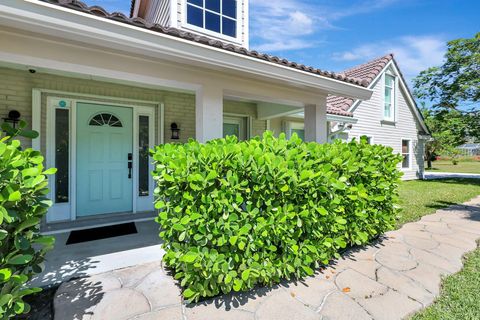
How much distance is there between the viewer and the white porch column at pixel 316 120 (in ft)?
15.9

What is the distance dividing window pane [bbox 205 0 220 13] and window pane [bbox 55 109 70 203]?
3.98 meters

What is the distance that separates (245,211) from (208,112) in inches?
67.1

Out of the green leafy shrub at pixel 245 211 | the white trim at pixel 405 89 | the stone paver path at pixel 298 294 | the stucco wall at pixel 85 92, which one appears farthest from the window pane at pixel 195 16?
the white trim at pixel 405 89

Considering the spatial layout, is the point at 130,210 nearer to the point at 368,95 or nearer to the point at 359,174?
the point at 359,174

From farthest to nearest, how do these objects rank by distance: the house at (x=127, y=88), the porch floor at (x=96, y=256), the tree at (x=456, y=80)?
the tree at (x=456, y=80), the porch floor at (x=96, y=256), the house at (x=127, y=88)

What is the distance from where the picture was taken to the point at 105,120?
524 centimetres

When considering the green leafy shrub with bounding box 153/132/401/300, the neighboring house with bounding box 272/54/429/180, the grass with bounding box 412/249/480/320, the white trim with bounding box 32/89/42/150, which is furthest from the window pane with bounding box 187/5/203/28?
the neighboring house with bounding box 272/54/429/180

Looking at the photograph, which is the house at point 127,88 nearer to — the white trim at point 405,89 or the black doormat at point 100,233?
the black doormat at point 100,233

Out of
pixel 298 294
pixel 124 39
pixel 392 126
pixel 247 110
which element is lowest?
pixel 298 294

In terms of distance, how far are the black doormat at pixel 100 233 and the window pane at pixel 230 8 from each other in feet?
17.9

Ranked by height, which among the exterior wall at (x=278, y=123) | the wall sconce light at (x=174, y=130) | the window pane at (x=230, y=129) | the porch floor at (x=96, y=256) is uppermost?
the exterior wall at (x=278, y=123)

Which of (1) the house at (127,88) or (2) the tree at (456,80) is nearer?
(1) the house at (127,88)

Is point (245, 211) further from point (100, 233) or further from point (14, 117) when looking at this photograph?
point (14, 117)

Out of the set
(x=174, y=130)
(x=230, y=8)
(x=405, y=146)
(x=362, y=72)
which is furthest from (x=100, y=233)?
(x=405, y=146)
